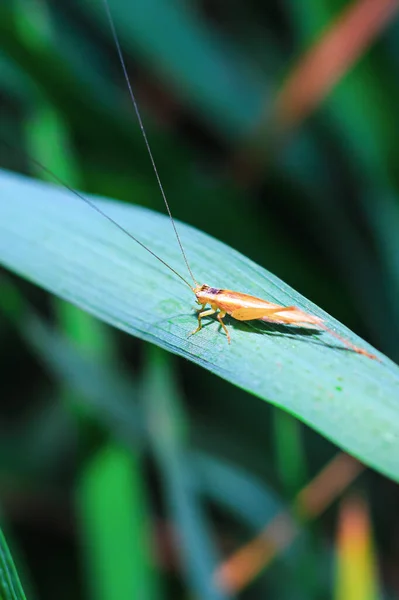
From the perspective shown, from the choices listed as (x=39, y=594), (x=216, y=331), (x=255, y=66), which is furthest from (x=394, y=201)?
(x=39, y=594)

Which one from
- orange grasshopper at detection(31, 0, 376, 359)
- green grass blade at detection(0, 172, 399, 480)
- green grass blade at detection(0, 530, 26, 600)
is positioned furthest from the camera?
orange grasshopper at detection(31, 0, 376, 359)

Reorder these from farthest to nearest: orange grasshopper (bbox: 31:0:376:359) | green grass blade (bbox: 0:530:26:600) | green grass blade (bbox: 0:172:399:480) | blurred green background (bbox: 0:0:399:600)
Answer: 1. blurred green background (bbox: 0:0:399:600)
2. orange grasshopper (bbox: 31:0:376:359)
3. green grass blade (bbox: 0:172:399:480)
4. green grass blade (bbox: 0:530:26:600)

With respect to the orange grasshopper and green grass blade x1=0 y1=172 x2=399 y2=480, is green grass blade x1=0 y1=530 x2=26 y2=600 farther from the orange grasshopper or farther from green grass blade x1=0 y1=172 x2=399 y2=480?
the orange grasshopper

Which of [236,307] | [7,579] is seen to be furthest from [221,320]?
[7,579]

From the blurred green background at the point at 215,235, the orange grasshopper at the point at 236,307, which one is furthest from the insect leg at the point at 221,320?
the blurred green background at the point at 215,235

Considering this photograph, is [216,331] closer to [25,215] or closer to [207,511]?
[25,215]

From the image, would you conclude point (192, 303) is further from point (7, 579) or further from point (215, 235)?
point (215, 235)

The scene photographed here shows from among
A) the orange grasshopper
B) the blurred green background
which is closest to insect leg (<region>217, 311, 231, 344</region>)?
the orange grasshopper

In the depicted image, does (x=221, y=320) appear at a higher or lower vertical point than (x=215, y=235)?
lower
